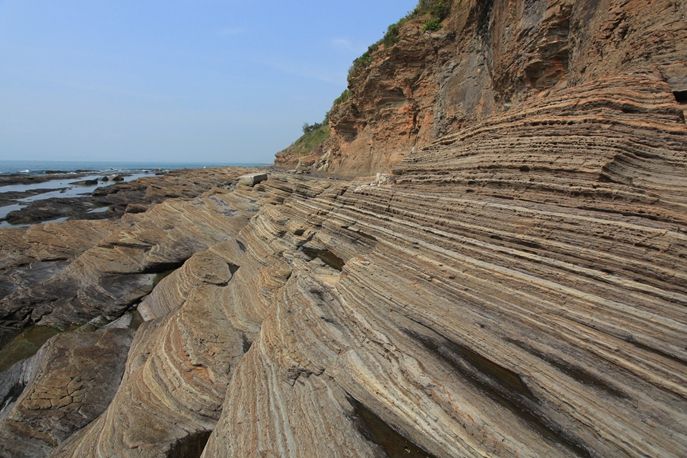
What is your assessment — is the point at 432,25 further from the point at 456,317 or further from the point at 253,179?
the point at 456,317

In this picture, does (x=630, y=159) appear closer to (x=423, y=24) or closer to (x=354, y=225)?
(x=354, y=225)

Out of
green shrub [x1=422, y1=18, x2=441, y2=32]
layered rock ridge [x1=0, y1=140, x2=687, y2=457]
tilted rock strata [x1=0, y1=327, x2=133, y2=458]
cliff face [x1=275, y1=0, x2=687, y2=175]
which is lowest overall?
tilted rock strata [x1=0, y1=327, x2=133, y2=458]

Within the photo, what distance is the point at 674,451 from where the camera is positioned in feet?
11.4

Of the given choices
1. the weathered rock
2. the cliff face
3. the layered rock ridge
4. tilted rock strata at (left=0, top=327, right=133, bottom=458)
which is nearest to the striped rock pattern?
the layered rock ridge

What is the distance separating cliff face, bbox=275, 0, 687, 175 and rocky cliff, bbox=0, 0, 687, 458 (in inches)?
4.0

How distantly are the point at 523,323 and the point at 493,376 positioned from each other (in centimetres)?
86

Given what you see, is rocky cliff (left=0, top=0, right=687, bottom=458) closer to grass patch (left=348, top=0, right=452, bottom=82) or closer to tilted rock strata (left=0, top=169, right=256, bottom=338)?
tilted rock strata (left=0, top=169, right=256, bottom=338)

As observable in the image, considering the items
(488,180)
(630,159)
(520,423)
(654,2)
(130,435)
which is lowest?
(130,435)

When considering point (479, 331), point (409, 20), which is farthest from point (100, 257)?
point (409, 20)

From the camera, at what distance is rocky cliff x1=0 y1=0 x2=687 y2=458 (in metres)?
4.22

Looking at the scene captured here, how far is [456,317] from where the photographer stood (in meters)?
5.56

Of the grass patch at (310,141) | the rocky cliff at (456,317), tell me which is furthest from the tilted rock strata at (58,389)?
the grass patch at (310,141)

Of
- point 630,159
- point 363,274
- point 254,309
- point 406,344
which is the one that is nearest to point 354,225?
point 363,274

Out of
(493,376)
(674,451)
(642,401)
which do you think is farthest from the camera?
(493,376)
